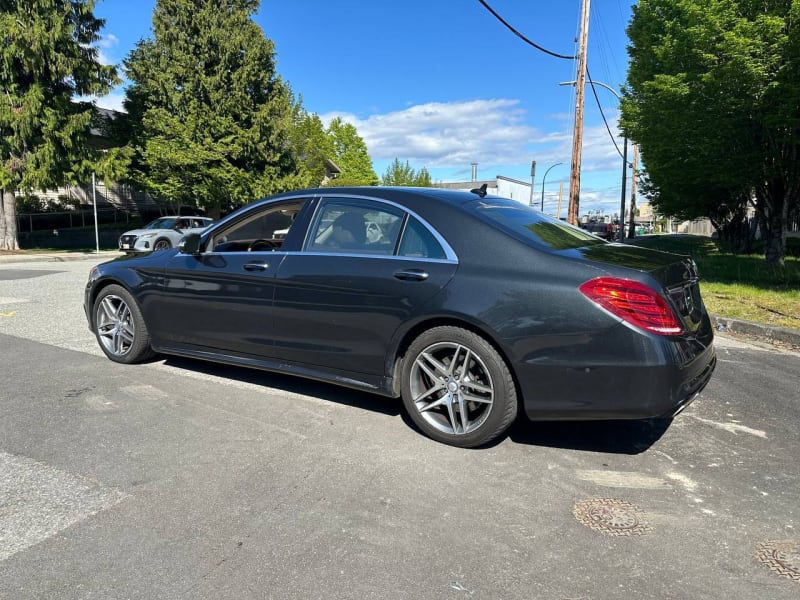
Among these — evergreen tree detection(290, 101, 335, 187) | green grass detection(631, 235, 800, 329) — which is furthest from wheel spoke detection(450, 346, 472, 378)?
evergreen tree detection(290, 101, 335, 187)

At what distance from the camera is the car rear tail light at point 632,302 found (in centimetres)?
306

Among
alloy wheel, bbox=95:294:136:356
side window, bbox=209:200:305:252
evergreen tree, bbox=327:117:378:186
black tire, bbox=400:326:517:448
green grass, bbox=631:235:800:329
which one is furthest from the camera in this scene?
evergreen tree, bbox=327:117:378:186

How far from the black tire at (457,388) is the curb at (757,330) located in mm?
5288

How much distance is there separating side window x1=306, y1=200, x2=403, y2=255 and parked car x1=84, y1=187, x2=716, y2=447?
1cm

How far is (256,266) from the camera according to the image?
4266 mm

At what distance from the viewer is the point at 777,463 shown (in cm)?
340

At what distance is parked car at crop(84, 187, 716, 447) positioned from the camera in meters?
3.10

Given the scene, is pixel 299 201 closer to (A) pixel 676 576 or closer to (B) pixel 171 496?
(B) pixel 171 496

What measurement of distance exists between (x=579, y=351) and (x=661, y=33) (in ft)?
56.5

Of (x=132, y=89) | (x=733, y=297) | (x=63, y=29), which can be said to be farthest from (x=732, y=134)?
(x=132, y=89)

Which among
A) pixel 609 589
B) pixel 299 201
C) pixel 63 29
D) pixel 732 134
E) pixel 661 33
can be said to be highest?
pixel 63 29

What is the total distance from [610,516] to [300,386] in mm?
2740

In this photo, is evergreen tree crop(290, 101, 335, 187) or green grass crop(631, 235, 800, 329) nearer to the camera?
green grass crop(631, 235, 800, 329)

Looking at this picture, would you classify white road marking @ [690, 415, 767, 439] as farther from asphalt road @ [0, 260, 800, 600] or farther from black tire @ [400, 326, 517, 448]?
black tire @ [400, 326, 517, 448]
